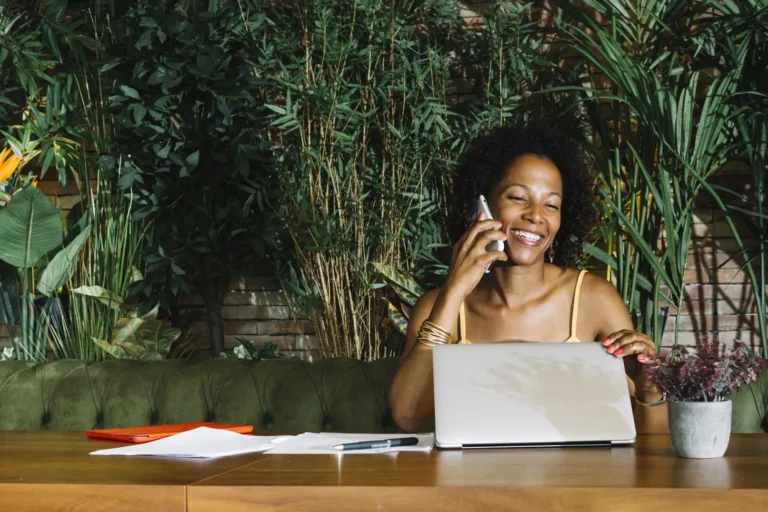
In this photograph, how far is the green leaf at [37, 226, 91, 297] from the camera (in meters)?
3.44

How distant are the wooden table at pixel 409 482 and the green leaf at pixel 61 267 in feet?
7.22

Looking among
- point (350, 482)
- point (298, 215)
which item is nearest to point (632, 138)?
point (298, 215)

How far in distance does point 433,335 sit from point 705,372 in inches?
24.5

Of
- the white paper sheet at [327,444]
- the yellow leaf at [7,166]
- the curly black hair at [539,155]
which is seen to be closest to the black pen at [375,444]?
the white paper sheet at [327,444]

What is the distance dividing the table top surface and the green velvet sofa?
0.82m

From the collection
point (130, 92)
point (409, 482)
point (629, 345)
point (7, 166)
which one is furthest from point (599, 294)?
point (7, 166)

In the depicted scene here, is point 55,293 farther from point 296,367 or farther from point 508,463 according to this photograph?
point 508,463

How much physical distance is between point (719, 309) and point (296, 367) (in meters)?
1.93

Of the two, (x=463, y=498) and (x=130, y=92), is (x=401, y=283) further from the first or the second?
(x=463, y=498)

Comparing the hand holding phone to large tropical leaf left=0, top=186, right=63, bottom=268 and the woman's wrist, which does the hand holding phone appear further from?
large tropical leaf left=0, top=186, right=63, bottom=268

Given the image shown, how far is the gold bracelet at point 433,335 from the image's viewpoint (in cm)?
175

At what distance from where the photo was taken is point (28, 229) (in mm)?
3387

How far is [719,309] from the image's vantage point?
11.4 ft

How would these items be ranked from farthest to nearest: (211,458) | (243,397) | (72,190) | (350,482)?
(72,190) → (243,397) → (211,458) → (350,482)
